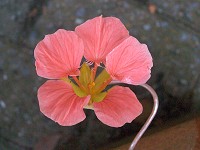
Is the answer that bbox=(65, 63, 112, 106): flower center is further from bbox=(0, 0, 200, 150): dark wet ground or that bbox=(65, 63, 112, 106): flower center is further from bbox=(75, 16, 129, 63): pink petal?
bbox=(0, 0, 200, 150): dark wet ground

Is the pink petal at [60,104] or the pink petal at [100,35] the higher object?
the pink petal at [100,35]

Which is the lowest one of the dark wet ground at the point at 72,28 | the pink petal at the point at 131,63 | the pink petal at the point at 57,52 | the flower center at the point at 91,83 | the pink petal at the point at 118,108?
the dark wet ground at the point at 72,28

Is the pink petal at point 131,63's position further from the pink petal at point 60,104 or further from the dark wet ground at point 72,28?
the dark wet ground at point 72,28

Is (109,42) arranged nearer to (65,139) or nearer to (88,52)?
(88,52)

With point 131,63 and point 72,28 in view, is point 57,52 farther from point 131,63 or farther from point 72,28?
point 72,28

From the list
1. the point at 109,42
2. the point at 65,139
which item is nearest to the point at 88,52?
the point at 109,42

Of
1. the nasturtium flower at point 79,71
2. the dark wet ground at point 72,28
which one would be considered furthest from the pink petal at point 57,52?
the dark wet ground at point 72,28
